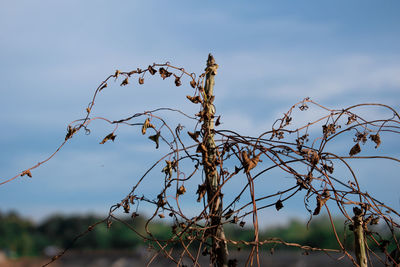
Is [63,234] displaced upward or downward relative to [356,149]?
downward

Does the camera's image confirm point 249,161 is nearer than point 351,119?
Yes

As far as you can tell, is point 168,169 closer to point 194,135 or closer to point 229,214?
point 194,135

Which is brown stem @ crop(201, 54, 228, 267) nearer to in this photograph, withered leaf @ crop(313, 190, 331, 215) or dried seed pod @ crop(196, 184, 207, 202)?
dried seed pod @ crop(196, 184, 207, 202)

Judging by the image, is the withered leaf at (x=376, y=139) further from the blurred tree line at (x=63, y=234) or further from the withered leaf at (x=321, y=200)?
the blurred tree line at (x=63, y=234)

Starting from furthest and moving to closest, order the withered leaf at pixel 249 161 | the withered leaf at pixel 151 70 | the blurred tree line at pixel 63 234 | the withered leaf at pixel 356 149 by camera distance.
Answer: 1. the blurred tree line at pixel 63 234
2. the withered leaf at pixel 151 70
3. the withered leaf at pixel 356 149
4. the withered leaf at pixel 249 161

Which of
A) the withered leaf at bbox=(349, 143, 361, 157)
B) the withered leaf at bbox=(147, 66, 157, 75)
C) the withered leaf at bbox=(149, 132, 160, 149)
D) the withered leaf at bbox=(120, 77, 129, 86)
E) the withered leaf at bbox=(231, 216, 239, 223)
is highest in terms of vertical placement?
the withered leaf at bbox=(147, 66, 157, 75)

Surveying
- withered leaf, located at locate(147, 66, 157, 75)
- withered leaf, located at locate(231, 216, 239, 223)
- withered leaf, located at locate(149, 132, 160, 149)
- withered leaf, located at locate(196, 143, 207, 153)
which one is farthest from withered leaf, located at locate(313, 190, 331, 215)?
withered leaf, located at locate(147, 66, 157, 75)

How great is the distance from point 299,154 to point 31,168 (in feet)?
3.82

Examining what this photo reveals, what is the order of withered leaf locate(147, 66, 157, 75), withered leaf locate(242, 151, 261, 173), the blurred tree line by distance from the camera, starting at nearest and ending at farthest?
withered leaf locate(242, 151, 261, 173) → withered leaf locate(147, 66, 157, 75) → the blurred tree line

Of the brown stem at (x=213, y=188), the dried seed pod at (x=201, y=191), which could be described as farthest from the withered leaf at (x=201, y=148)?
the dried seed pod at (x=201, y=191)

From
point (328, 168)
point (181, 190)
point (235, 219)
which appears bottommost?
point (235, 219)

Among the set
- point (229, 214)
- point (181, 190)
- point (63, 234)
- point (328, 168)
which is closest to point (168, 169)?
point (181, 190)

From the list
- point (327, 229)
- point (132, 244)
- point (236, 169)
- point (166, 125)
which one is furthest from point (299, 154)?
point (132, 244)

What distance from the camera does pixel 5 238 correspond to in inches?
330
